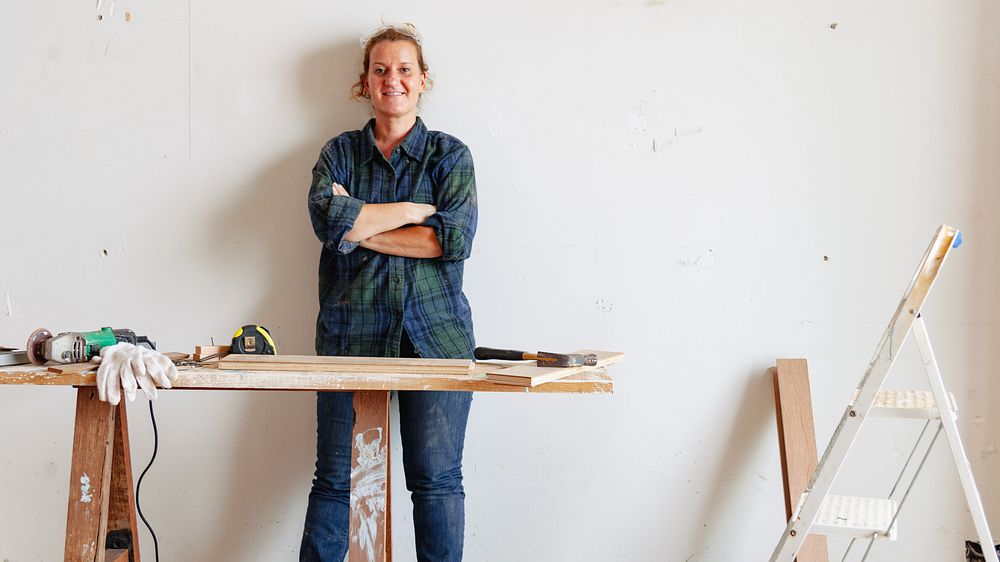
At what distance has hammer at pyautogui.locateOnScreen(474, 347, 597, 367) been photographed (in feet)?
5.02

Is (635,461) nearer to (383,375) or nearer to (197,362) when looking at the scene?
(383,375)

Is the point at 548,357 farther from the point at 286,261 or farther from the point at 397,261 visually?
the point at 286,261

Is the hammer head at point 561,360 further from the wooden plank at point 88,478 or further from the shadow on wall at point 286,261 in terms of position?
the shadow on wall at point 286,261

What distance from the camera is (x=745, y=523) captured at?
7.57ft

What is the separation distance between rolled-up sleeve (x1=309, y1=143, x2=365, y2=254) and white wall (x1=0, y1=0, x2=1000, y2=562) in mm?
294

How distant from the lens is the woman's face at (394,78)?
82.5 inches

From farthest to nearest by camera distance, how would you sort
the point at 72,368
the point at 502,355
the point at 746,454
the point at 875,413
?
the point at 746,454 < the point at 875,413 < the point at 502,355 < the point at 72,368

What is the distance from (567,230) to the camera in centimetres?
228

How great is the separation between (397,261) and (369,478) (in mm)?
690

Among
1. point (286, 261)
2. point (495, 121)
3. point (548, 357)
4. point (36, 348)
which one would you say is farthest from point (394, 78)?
point (36, 348)

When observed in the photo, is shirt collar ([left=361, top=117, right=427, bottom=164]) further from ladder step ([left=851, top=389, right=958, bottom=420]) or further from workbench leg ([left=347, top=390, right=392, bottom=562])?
ladder step ([left=851, top=389, right=958, bottom=420])

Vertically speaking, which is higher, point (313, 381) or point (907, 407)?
point (313, 381)

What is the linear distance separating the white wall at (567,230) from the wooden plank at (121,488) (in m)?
0.65

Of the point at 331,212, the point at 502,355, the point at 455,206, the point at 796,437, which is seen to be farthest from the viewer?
the point at 796,437
